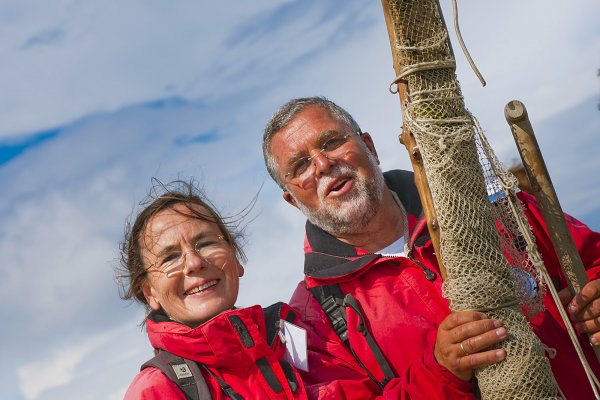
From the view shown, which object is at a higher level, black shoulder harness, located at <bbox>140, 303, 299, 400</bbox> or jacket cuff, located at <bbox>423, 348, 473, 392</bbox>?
black shoulder harness, located at <bbox>140, 303, 299, 400</bbox>

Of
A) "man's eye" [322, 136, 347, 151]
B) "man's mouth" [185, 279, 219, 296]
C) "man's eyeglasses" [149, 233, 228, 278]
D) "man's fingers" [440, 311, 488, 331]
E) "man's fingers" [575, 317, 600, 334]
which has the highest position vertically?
"man's eye" [322, 136, 347, 151]

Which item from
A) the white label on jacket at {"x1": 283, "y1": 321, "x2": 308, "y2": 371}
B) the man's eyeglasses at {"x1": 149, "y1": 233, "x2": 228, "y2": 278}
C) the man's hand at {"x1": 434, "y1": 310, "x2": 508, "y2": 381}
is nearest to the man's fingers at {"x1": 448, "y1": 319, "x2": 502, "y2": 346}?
the man's hand at {"x1": 434, "y1": 310, "x2": 508, "y2": 381}

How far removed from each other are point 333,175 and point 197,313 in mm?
1635

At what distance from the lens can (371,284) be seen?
5328mm

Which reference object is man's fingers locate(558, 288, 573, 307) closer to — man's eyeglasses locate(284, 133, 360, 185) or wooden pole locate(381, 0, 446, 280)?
wooden pole locate(381, 0, 446, 280)

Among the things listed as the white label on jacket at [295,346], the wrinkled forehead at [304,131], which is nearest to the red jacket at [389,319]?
the white label on jacket at [295,346]

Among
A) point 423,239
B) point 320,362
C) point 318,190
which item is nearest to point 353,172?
point 318,190

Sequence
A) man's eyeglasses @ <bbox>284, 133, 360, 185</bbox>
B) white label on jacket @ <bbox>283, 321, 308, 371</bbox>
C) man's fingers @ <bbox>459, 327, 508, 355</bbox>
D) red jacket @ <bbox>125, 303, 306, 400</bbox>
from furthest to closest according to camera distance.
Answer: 1. man's eyeglasses @ <bbox>284, 133, 360, 185</bbox>
2. white label on jacket @ <bbox>283, 321, 308, 371</bbox>
3. red jacket @ <bbox>125, 303, 306, 400</bbox>
4. man's fingers @ <bbox>459, 327, 508, 355</bbox>

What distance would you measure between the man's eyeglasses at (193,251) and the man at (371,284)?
88cm

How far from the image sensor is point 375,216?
5.73 meters

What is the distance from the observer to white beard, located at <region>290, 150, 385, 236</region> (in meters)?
5.63

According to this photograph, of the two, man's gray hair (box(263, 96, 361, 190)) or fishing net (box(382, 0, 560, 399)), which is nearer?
fishing net (box(382, 0, 560, 399))

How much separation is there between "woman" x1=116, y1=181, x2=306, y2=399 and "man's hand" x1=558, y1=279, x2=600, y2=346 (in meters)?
1.73

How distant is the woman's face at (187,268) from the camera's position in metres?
4.77
